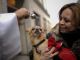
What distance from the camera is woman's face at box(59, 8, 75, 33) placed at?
0.96m

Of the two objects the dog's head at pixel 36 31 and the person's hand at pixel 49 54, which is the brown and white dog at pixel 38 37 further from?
the person's hand at pixel 49 54

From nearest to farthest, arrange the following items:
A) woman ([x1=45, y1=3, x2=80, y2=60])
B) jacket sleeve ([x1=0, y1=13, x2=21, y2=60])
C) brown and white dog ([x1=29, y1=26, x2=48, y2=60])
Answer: jacket sleeve ([x1=0, y1=13, x2=21, y2=60])
woman ([x1=45, y1=3, x2=80, y2=60])
brown and white dog ([x1=29, y1=26, x2=48, y2=60])

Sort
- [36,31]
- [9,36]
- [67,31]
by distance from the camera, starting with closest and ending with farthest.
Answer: [9,36] → [67,31] → [36,31]

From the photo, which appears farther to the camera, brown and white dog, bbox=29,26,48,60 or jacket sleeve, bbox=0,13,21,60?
brown and white dog, bbox=29,26,48,60

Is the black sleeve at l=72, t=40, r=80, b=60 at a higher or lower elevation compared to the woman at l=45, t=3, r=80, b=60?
lower

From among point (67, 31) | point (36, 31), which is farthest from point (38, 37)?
point (67, 31)

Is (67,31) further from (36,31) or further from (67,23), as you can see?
(36,31)

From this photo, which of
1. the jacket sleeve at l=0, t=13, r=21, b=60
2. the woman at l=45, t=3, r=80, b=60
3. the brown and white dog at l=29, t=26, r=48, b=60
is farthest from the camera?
the brown and white dog at l=29, t=26, r=48, b=60

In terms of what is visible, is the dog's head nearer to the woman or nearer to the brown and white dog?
the brown and white dog

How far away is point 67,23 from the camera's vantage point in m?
0.96

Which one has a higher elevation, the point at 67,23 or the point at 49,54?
the point at 67,23

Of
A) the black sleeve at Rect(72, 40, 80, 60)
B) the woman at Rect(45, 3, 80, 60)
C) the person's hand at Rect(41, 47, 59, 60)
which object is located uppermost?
the woman at Rect(45, 3, 80, 60)

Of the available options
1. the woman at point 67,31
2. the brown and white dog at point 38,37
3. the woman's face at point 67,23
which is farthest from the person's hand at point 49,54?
the brown and white dog at point 38,37

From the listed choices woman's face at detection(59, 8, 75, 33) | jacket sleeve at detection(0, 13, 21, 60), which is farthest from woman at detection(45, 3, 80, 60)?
jacket sleeve at detection(0, 13, 21, 60)
